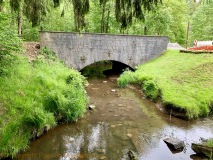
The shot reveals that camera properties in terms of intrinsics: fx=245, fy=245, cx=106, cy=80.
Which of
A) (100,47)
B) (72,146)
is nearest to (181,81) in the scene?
(100,47)

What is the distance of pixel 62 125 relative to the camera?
864cm

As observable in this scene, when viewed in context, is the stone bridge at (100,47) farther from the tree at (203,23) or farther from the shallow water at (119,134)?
the tree at (203,23)

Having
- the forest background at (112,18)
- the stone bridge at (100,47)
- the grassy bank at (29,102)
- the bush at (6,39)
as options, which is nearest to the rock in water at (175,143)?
the grassy bank at (29,102)

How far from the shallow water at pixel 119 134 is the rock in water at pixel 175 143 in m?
0.17

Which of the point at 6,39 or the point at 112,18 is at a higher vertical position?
the point at 112,18

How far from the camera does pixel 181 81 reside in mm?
13445

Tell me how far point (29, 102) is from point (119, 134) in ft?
10.3

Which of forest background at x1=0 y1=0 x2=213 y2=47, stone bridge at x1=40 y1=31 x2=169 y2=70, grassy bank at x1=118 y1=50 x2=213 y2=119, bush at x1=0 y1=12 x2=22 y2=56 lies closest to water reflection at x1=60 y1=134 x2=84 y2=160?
forest background at x1=0 y1=0 x2=213 y2=47

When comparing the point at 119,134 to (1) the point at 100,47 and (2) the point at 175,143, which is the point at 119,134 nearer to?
(2) the point at 175,143

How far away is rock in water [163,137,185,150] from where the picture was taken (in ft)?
24.4

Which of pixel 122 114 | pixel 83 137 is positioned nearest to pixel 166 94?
pixel 122 114

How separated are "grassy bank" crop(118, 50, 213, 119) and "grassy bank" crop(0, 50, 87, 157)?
13.4 ft

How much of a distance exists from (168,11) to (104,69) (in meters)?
9.05

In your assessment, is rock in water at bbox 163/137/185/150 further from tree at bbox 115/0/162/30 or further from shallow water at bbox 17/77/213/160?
tree at bbox 115/0/162/30
